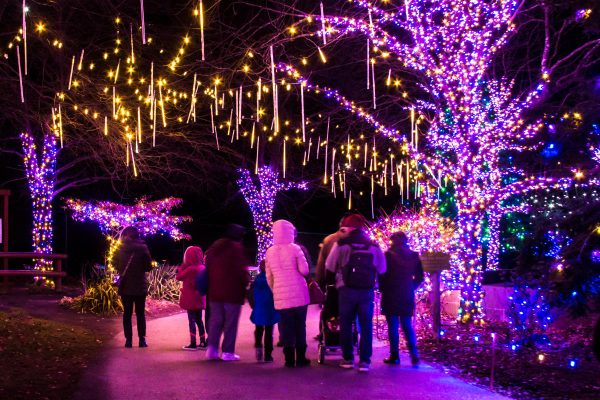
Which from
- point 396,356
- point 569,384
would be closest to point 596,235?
point 569,384

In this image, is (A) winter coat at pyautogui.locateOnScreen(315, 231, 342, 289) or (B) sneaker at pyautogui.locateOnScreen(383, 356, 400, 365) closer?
(B) sneaker at pyautogui.locateOnScreen(383, 356, 400, 365)

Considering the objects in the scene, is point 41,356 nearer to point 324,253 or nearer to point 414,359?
point 324,253

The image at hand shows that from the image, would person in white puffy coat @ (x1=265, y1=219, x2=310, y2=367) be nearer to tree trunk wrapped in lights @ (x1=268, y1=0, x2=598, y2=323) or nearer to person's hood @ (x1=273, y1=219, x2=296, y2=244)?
person's hood @ (x1=273, y1=219, x2=296, y2=244)

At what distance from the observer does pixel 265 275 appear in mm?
9820

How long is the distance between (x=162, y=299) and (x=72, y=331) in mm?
5972

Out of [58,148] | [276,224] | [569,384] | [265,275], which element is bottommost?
[569,384]

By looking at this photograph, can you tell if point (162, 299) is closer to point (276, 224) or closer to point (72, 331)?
point (72, 331)

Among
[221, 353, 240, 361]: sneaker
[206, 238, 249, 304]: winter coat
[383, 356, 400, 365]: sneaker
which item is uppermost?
[206, 238, 249, 304]: winter coat

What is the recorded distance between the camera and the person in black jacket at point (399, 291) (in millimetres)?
9477

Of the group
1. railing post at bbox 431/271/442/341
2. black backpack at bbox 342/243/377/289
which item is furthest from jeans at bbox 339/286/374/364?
railing post at bbox 431/271/442/341

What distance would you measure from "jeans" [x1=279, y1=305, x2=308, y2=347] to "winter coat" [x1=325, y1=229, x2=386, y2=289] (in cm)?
58

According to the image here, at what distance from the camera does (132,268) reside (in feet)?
36.1

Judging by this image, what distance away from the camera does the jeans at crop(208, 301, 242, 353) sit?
31.5ft

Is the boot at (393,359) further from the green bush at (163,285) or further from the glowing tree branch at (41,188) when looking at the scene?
the glowing tree branch at (41,188)
